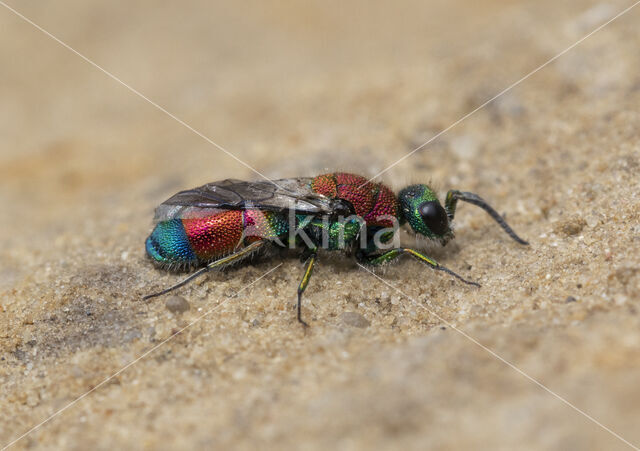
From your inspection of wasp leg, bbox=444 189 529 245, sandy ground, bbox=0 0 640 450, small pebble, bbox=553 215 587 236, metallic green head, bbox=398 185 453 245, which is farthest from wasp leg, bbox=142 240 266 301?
small pebble, bbox=553 215 587 236

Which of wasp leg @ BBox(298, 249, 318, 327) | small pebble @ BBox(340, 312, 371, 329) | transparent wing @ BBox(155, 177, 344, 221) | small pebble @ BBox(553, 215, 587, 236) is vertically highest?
transparent wing @ BBox(155, 177, 344, 221)

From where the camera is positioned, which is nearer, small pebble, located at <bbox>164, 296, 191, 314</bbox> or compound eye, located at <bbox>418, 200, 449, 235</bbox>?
small pebble, located at <bbox>164, 296, 191, 314</bbox>

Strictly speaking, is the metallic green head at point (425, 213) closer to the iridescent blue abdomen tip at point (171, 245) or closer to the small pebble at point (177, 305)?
the iridescent blue abdomen tip at point (171, 245)

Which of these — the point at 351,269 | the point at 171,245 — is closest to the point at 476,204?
the point at 351,269

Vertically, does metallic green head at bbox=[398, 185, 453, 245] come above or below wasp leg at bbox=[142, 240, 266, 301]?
above

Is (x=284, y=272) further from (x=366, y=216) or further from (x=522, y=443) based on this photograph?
(x=522, y=443)

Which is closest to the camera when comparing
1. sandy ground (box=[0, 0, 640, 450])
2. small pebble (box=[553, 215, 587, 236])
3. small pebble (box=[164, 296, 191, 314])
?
sandy ground (box=[0, 0, 640, 450])

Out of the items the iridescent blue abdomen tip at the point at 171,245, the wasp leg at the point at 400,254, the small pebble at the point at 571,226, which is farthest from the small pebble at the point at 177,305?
the small pebble at the point at 571,226

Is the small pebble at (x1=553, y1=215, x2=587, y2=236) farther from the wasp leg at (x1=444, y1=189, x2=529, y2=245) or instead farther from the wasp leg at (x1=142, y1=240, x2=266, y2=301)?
the wasp leg at (x1=142, y1=240, x2=266, y2=301)
